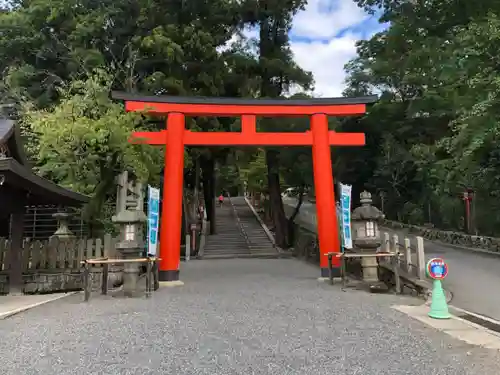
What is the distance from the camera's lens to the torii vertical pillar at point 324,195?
1199 centimetres

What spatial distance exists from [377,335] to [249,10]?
1939 centimetres

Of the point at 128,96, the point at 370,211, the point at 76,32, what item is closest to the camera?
the point at 370,211

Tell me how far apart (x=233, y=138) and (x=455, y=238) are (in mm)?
12639

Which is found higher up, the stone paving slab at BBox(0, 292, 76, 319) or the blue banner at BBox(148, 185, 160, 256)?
the blue banner at BBox(148, 185, 160, 256)

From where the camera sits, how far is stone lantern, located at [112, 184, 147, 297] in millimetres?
9628

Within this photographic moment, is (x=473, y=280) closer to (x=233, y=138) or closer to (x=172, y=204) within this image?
(x=233, y=138)

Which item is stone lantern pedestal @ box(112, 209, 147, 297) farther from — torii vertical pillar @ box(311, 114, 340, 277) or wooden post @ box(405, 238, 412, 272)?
wooden post @ box(405, 238, 412, 272)

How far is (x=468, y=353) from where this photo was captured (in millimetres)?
4668

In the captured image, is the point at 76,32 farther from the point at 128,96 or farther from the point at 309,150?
the point at 309,150

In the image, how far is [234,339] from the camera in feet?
17.3

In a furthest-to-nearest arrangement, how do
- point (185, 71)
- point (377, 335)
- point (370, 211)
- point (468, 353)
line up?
point (185, 71), point (370, 211), point (377, 335), point (468, 353)

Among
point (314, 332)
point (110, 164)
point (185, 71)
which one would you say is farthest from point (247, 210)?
point (314, 332)

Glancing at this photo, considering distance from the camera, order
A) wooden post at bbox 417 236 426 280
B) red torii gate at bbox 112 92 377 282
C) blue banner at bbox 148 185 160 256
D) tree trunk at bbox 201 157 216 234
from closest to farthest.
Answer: wooden post at bbox 417 236 426 280 < blue banner at bbox 148 185 160 256 < red torii gate at bbox 112 92 377 282 < tree trunk at bbox 201 157 216 234

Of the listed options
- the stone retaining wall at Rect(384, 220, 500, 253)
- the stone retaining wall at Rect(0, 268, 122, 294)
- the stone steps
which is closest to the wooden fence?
the stone retaining wall at Rect(0, 268, 122, 294)
